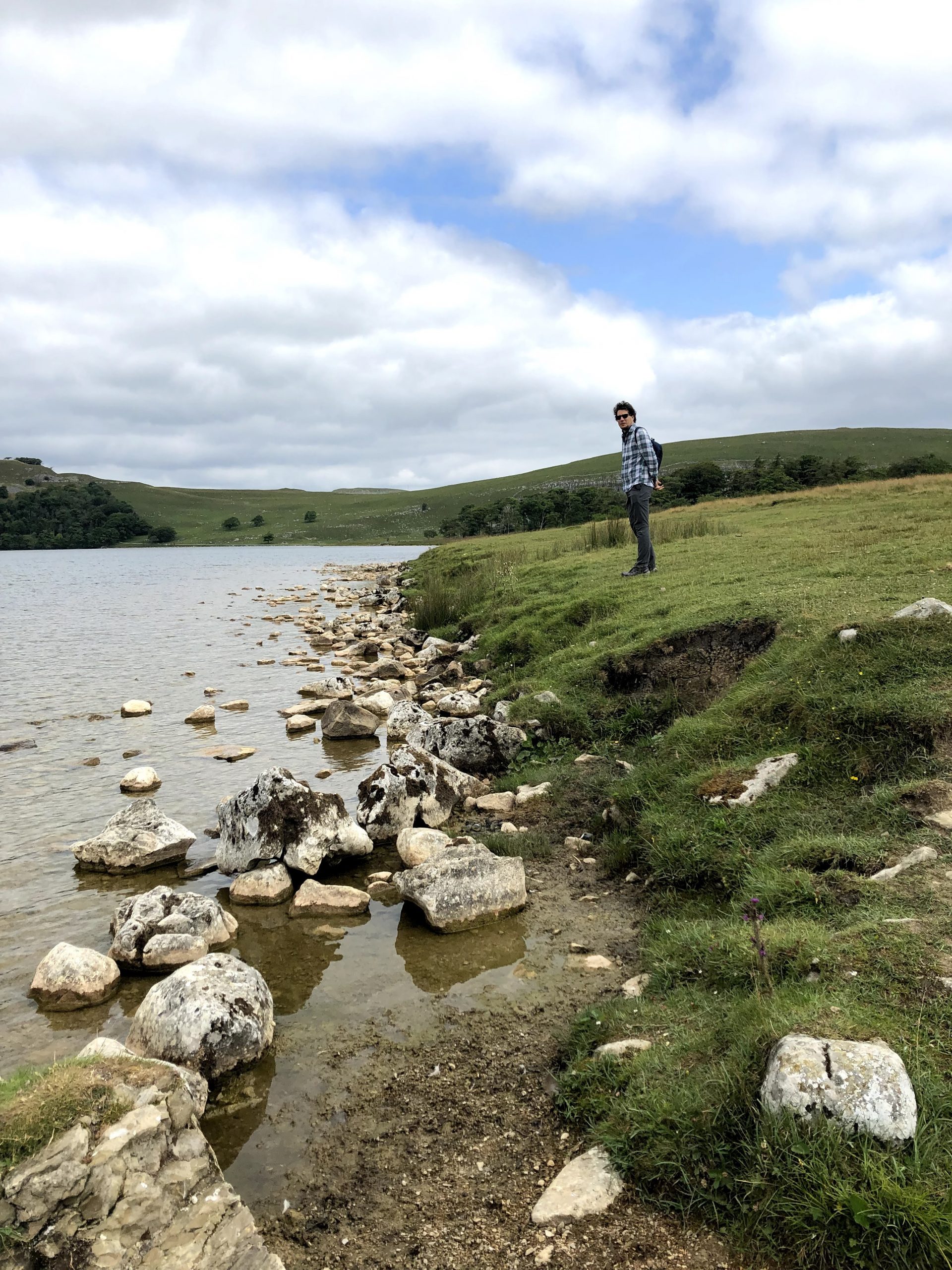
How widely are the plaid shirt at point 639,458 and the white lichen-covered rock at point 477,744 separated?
7455 mm

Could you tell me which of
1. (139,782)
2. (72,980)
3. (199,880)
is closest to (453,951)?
(72,980)

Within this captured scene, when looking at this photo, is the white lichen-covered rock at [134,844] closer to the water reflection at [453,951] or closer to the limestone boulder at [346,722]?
the water reflection at [453,951]

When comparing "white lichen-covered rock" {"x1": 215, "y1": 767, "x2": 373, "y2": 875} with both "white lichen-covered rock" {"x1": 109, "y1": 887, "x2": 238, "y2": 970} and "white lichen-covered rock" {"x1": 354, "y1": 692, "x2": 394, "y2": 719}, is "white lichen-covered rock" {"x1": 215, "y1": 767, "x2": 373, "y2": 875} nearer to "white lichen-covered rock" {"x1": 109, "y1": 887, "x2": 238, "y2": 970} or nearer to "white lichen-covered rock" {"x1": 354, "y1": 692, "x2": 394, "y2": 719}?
"white lichen-covered rock" {"x1": 109, "y1": 887, "x2": 238, "y2": 970}

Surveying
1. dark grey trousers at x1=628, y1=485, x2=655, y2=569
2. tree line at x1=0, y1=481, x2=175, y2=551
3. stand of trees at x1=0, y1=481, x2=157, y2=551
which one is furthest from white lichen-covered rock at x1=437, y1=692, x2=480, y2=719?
stand of trees at x1=0, y1=481, x2=157, y2=551

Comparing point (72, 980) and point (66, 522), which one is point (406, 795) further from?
point (66, 522)

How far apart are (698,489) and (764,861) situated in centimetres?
8132

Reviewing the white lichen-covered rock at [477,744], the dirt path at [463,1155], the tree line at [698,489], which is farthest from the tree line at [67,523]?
the dirt path at [463,1155]

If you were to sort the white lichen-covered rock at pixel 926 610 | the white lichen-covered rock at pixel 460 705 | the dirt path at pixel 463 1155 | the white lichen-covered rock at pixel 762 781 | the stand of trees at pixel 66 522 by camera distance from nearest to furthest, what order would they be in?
the dirt path at pixel 463 1155, the white lichen-covered rock at pixel 762 781, the white lichen-covered rock at pixel 926 610, the white lichen-covered rock at pixel 460 705, the stand of trees at pixel 66 522

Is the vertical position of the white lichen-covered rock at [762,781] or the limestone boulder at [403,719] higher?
the white lichen-covered rock at [762,781]

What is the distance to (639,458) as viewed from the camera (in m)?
16.0

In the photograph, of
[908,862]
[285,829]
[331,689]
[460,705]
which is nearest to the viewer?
[908,862]

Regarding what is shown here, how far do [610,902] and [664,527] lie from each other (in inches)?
878

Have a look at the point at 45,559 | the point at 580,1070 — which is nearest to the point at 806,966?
the point at 580,1070

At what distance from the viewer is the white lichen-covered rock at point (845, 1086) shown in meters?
3.33
